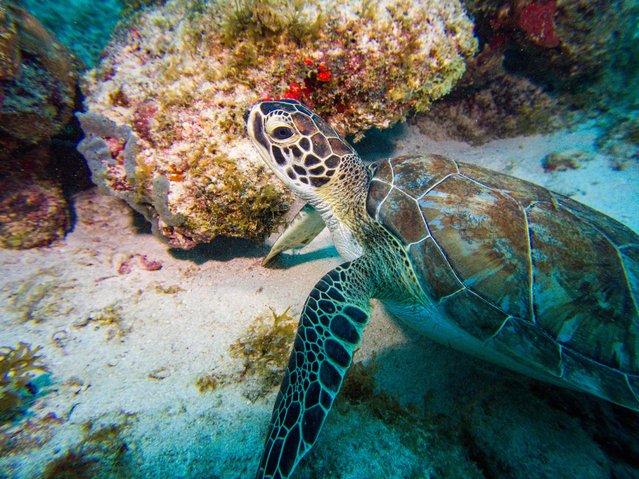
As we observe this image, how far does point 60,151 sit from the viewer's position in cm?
271

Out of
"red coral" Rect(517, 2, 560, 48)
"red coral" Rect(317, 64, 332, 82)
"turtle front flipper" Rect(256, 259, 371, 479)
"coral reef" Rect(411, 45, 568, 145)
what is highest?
"red coral" Rect(517, 2, 560, 48)

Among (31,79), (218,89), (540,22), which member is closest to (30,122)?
(31,79)

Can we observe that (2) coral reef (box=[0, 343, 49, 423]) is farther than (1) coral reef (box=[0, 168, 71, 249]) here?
No

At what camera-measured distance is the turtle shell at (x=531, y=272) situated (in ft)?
4.53

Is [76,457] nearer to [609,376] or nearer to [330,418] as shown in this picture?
[330,418]

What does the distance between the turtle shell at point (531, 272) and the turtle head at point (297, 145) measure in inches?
28.1

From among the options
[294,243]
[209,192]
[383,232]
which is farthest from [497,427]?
[209,192]

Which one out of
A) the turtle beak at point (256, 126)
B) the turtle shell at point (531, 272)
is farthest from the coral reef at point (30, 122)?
the turtle shell at point (531, 272)

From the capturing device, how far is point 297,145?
2.10 meters

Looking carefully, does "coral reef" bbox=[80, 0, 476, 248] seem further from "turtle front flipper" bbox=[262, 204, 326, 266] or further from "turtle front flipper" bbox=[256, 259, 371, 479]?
"turtle front flipper" bbox=[256, 259, 371, 479]

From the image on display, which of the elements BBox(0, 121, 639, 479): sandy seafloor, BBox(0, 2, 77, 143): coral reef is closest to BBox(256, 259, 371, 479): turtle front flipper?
BBox(0, 121, 639, 479): sandy seafloor

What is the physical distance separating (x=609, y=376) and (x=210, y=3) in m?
4.13

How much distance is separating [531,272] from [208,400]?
6.97 ft

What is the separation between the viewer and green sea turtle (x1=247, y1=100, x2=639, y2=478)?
1364mm
